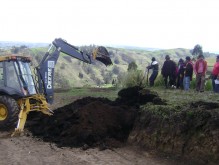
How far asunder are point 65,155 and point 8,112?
3.15m

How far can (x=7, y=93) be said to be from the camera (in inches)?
425

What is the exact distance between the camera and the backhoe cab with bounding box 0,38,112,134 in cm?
1050

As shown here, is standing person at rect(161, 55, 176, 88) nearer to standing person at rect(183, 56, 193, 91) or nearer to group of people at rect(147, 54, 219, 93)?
group of people at rect(147, 54, 219, 93)

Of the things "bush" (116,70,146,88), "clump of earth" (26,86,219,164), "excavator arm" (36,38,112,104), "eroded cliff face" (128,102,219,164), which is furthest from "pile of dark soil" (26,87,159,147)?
"bush" (116,70,146,88)

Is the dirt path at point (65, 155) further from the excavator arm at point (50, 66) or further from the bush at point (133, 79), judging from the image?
the bush at point (133, 79)

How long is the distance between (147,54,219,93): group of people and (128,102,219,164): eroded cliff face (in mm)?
5877

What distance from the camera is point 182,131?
8109mm

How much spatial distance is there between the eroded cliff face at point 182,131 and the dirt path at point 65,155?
1.22 feet

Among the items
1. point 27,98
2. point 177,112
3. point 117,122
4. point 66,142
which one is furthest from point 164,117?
point 27,98

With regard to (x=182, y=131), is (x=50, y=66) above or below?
above

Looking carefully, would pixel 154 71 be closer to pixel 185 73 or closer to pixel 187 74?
pixel 185 73

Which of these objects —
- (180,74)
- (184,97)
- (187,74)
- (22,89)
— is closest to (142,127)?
(184,97)

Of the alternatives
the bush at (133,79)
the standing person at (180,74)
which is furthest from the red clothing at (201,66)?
the bush at (133,79)

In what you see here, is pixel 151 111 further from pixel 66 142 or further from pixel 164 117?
pixel 66 142
